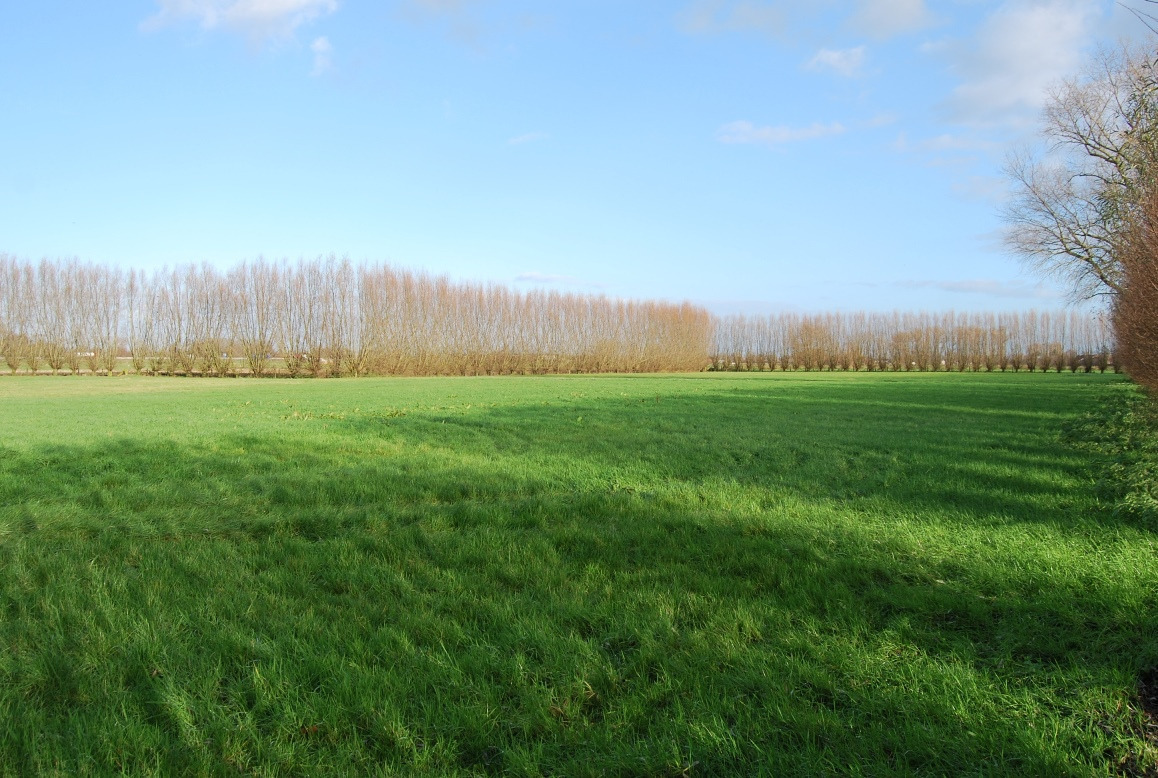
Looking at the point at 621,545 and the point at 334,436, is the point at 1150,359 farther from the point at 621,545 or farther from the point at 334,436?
the point at 334,436

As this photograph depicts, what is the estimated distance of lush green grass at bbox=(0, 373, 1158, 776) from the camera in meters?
2.27

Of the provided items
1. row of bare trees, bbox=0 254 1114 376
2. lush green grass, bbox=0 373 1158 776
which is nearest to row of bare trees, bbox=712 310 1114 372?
row of bare trees, bbox=0 254 1114 376

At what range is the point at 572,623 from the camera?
331 cm

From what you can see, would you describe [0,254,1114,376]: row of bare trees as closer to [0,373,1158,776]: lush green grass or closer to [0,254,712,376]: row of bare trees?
[0,254,712,376]: row of bare trees

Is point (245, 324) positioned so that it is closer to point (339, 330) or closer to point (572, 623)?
point (339, 330)

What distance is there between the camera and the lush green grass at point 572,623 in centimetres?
227

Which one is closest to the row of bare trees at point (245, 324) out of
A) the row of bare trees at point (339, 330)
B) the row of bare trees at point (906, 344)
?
the row of bare trees at point (339, 330)

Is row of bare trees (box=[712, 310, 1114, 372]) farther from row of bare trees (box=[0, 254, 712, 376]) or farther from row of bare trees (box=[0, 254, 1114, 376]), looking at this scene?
row of bare trees (box=[0, 254, 712, 376])

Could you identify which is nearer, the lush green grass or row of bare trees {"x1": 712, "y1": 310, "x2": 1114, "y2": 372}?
the lush green grass

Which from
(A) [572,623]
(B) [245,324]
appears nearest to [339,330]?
(B) [245,324]

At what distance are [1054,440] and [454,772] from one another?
1134 cm

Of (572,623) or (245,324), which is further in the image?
(245,324)

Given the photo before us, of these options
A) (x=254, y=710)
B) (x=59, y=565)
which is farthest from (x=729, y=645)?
(x=59, y=565)

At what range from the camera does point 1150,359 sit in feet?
28.4
